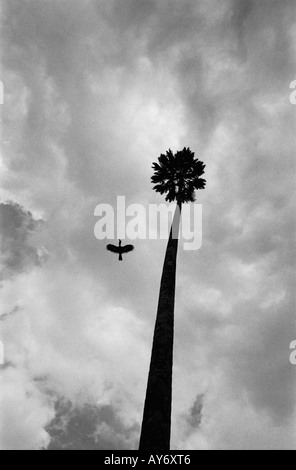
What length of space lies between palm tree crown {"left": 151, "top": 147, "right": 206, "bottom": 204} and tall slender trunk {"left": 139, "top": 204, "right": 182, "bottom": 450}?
9.14 m

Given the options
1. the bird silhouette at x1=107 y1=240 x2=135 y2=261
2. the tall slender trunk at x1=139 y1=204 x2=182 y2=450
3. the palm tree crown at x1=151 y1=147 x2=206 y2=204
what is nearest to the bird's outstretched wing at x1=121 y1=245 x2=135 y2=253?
the bird silhouette at x1=107 y1=240 x2=135 y2=261

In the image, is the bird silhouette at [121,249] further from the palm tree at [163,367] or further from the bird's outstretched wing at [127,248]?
the palm tree at [163,367]

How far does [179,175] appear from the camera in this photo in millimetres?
21078

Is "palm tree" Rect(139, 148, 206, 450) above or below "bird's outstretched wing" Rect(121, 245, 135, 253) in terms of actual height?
below

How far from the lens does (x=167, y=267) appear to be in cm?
1402

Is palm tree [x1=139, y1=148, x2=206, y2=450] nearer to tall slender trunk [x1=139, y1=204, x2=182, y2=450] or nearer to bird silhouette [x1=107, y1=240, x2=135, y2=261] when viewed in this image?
tall slender trunk [x1=139, y1=204, x2=182, y2=450]

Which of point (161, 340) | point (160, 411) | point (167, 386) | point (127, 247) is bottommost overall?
point (160, 411)

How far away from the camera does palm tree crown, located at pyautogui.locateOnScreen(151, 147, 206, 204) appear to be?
20.7 m

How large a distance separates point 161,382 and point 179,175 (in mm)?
14324

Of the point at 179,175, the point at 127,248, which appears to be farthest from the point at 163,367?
the point at 179,175
